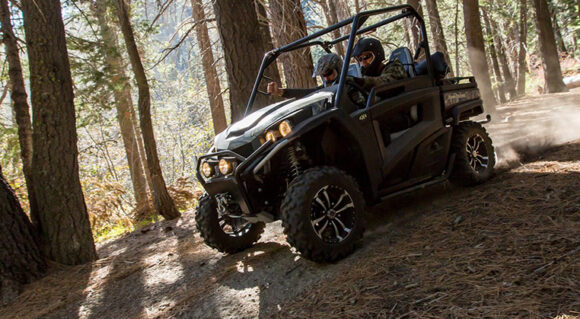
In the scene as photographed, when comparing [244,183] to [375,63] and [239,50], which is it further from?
[239,50]

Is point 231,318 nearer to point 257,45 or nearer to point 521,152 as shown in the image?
point 257,45

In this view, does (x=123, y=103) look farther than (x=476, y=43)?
Yes

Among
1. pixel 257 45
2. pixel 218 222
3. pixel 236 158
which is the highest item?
pixel 257 45

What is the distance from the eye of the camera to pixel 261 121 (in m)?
3.80

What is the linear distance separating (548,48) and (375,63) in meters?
13.0

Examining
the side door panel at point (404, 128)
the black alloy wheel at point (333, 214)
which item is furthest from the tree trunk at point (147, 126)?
the black alloy wheel at point (333, 214)

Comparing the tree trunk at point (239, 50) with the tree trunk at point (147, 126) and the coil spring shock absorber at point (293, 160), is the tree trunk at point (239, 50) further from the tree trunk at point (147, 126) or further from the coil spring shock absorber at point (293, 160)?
the coil spring shock absorber at point (293, 160)

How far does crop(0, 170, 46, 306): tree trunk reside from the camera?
172 inches

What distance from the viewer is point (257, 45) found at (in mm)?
6145

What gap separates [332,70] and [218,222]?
2.04 meters

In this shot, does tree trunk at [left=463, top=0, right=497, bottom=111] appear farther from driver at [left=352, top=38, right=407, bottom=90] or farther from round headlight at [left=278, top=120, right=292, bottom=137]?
round headlight at [left=278, top=120, right=292, bottom=137]

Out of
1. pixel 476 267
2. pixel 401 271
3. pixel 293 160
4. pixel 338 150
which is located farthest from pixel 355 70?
pixel 476 267

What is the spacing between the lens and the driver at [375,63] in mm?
4573

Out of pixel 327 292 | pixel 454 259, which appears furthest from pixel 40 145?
pixel 454 259
